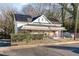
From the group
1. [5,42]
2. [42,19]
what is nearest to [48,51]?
[42,19]

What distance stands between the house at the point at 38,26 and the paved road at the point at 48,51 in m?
0.47

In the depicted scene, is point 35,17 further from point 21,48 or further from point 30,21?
point 21,48

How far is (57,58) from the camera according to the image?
6.65 meters

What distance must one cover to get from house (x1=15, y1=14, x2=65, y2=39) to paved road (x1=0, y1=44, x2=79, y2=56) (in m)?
0.47

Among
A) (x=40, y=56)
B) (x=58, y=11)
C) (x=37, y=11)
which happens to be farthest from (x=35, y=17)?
(x=40, y=56)

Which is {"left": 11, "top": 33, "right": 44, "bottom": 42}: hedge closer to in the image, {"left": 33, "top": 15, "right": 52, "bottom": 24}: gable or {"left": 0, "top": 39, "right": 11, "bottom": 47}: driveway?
{"left": 0, "top": 39, "right": 11, "bottom": 47}: driveway

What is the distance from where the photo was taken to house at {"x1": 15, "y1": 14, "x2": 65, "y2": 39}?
25.1 feet

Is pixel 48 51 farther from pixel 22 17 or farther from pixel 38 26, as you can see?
pixel 22 17

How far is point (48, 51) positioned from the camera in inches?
287

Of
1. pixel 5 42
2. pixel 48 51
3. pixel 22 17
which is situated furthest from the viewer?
pixel 22 17

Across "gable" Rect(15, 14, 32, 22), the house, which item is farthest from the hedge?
"gable" Rect(15, 14, 32, 22)

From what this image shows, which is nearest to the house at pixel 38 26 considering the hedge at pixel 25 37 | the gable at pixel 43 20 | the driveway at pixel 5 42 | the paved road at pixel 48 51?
the gable at pixel 43 20

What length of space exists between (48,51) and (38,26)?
1.18 m

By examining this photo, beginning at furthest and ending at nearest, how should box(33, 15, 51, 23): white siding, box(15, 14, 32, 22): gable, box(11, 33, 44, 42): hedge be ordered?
box(11, 33, 44, 42): hedge
box(15, 14, 32, 22): gable
box(33, 15, 51, 23): white siding
